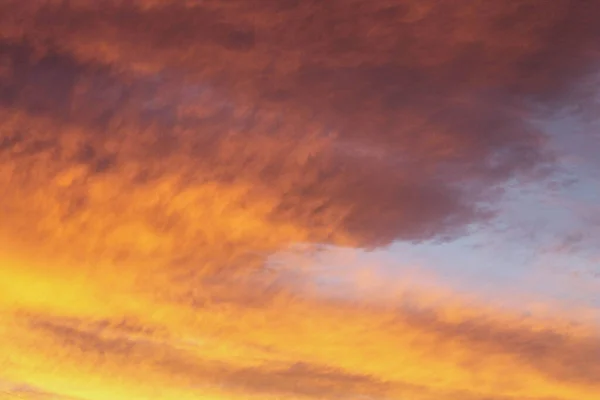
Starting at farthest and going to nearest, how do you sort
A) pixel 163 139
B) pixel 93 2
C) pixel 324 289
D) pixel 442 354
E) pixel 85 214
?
1. pixel 442 354
2. pixel 324 289
3. pixel 85 214
4. pixel 163 139
5. pixel 93 2

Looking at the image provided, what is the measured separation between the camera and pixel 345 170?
623 inches

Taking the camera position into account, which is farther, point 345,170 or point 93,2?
point 345,170

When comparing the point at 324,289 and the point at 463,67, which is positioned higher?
the point at 463,67

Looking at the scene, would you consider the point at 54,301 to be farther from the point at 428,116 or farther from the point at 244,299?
the point at 428,116

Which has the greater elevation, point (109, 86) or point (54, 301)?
point (109, 86)

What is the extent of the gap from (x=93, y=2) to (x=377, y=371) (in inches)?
562

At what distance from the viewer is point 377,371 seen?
942 inches

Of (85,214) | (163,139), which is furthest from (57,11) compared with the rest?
(85,214)

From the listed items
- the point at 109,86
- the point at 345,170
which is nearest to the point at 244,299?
the point at 345,170

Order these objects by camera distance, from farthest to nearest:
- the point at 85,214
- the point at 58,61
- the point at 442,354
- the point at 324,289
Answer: the point at 442,354
the point at 324,289
the point at 85,214
the point at 58,61

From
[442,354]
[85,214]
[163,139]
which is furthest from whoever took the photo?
[442,354]

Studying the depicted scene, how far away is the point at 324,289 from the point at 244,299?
186cm

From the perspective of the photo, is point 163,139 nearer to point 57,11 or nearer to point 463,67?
point 57,11

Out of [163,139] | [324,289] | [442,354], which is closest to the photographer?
[163,139]
